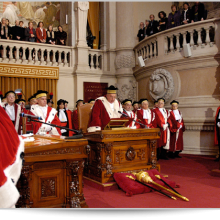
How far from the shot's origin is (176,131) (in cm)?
783

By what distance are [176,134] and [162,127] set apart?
0.56 meters

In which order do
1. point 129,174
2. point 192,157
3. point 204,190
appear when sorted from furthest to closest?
point 192,157 < point 129,174 < point 204,190

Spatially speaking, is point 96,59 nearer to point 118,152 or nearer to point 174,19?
point 174,19

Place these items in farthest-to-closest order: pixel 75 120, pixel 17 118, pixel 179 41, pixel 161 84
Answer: pixel 161 84 < pixel 179 41 < pixel 75 120 < pixel 17 118

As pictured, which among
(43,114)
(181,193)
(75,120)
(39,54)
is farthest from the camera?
(39,54)

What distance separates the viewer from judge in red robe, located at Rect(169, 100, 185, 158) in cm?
774

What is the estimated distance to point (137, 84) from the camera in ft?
37.3

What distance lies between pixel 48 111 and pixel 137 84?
6.78 meters

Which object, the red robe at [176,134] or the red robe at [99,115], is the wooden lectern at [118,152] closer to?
the red robe at [99,115]

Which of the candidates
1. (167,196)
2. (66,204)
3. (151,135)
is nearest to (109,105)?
(151,135)

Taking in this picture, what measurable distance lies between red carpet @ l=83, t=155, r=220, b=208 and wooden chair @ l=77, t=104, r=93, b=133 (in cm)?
118

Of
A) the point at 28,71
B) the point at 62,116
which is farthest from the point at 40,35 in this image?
the point at 62,116

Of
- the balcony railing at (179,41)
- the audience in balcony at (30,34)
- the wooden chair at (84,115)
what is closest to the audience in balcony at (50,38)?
the audience in balcony at (30,34)
